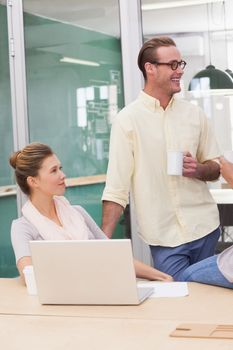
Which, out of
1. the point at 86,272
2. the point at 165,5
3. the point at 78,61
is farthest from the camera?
the point at 78,61

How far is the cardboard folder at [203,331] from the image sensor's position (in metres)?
1.95

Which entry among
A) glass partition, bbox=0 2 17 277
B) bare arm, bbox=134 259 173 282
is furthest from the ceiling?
bare arm, bbox=134 259 173 282

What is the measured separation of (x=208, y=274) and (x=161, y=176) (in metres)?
0.91

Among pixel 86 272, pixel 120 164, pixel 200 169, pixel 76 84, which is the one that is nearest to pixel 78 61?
pixel 76 84

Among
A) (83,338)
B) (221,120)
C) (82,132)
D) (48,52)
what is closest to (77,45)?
(48,52)

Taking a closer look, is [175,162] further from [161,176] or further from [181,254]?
[181,254]

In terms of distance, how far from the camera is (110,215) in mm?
3520

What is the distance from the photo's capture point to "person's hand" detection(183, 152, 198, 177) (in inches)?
130

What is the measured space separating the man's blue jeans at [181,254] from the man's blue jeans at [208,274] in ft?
1.98

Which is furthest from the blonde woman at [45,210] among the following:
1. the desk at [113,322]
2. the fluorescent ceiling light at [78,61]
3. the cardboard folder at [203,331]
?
the fluorescent ceiling light at [78,61]

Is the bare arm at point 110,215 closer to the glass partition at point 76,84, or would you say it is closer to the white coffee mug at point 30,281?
the white coffee mug at point 30,281

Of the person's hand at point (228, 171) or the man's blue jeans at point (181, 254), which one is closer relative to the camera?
the person's hand at point (228, 171)

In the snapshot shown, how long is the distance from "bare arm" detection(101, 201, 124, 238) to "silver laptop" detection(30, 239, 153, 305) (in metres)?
1.03

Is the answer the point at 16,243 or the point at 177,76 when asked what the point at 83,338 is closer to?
the point at 16,243
